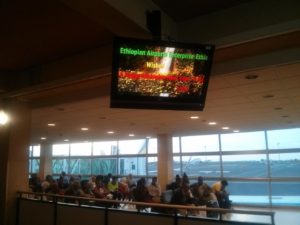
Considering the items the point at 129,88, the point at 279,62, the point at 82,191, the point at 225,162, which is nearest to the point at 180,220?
the point at 129,88

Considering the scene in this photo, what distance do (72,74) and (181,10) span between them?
1.97m

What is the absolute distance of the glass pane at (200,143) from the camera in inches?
531

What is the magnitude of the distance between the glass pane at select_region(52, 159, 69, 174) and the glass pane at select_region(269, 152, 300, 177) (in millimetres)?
11536

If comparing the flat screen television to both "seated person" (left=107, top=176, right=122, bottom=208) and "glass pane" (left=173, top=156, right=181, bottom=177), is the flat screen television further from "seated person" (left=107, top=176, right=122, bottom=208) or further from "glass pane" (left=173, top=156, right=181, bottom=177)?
"glass pane" (left=173, top=156, right=181, bottom=177)

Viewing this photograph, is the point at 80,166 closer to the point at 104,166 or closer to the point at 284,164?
the point at 104,166

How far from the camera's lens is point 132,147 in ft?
52.6

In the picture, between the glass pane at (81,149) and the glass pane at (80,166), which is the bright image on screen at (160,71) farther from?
the glass pane at (80,166)

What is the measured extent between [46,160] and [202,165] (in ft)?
29.1

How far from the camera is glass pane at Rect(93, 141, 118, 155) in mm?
16547

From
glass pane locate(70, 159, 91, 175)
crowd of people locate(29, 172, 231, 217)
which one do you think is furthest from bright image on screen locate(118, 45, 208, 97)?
glass pane locate(70, 159, 91, 175)

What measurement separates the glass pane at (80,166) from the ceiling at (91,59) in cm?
970

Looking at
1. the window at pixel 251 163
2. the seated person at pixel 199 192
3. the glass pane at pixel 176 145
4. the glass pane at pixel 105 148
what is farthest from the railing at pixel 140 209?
the glass pane at pixel 105 148

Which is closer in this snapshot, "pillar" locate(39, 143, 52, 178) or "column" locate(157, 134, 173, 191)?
"column" locate(157, 134, 173, 191)

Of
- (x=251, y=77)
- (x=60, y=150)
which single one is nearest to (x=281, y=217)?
(x=251, y=77)
